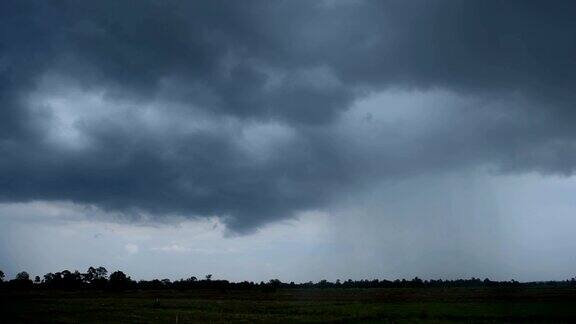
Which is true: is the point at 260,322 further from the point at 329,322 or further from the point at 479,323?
the point at 479,323

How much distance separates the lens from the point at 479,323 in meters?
45.8

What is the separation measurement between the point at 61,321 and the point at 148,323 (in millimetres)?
9582

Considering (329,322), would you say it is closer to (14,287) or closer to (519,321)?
(519,321)

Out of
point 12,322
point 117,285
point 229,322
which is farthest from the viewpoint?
point 117,285

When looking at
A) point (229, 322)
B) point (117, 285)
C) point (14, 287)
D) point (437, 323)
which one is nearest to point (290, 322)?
point (229, 322)

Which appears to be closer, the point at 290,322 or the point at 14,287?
the point at 290,322

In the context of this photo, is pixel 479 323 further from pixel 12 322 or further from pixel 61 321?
pixel 12 322

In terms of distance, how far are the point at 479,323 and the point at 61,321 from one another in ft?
142

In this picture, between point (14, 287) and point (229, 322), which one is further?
point (14, 287)

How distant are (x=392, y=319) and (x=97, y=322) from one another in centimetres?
3174

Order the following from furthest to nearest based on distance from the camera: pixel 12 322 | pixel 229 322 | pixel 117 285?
pixel 117 285 → pixel 229 322 → pixel 12 322

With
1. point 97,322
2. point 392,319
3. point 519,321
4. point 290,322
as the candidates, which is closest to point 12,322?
point 97,322

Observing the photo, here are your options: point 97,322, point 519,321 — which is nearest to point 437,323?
point 519,321

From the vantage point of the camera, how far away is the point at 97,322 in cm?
4706
